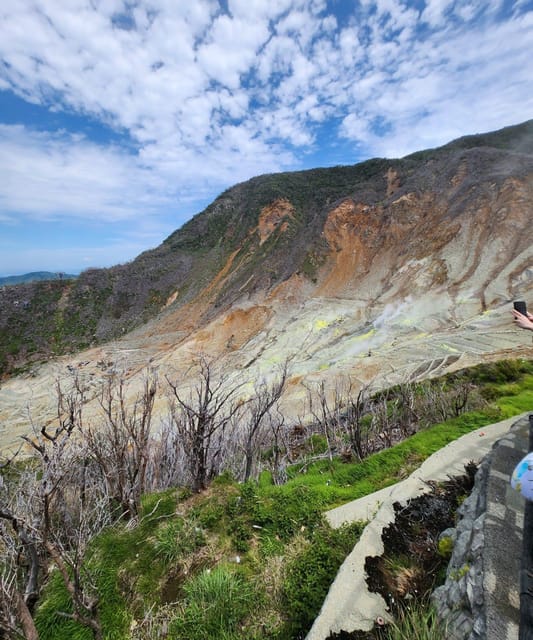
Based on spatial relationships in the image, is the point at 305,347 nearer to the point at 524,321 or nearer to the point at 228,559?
the point at 228,559

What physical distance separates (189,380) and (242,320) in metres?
7.77

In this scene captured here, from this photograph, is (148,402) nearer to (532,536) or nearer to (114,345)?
(532,536)

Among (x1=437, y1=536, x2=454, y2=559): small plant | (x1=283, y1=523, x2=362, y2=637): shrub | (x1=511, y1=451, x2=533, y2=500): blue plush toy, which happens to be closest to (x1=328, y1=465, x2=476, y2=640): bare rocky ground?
(x1=437, y1=536, x2=454, y2=559): small plant

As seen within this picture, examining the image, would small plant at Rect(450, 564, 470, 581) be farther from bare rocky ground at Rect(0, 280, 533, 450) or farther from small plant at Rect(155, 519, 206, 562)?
bare rocky ground at Rect(0, 280, 533, 450)

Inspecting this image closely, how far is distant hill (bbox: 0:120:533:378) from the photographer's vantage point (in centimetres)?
2427

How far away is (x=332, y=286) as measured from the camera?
30.2 m

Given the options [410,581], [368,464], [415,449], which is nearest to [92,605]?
[410,581]

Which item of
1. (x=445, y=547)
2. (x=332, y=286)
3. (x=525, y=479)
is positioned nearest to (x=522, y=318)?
(x=525, y=479)

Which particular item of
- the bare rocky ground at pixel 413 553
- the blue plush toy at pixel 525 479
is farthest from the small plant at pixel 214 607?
the blue plush toy at pixel 525 479

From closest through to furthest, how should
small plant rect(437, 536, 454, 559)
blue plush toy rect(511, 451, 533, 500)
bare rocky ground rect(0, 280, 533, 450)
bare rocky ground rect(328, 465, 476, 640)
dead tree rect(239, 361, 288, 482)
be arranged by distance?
1. blue plush toy rect(511, 451, 533, 500)
2. bare rocky ground rect(328, 465, 476, 640)
3. small plant rect(437, 536, 454, 559)
4. dead tree rect(239, 361, 288, 482)
5. bare rocky ground rect(0, 280, 533, 450)

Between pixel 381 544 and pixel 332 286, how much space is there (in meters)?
26.9

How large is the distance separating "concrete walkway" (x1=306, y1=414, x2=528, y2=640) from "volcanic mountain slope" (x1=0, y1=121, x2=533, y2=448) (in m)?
12.1

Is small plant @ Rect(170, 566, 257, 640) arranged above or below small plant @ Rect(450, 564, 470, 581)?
below

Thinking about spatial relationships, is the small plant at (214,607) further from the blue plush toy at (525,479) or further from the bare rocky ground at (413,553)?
the blue plush toy at (525,479)
